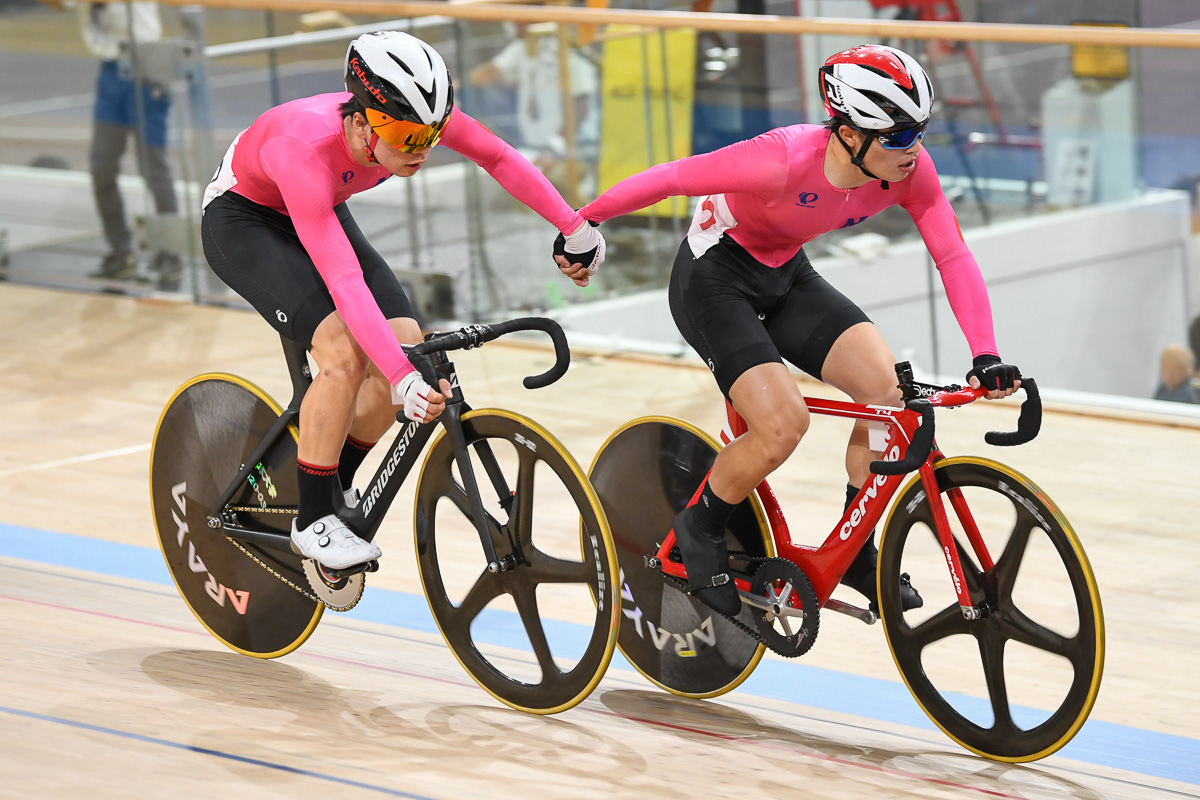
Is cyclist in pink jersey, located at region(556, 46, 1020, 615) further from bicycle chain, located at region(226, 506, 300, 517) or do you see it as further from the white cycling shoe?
bicycle chain, located at region(226, 506, 300, 517)

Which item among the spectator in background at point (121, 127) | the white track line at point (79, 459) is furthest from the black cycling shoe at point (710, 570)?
the spectator in background at point (121, 127)

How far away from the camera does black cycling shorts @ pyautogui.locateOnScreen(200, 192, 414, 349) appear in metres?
3.30

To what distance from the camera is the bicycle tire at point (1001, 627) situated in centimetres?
289

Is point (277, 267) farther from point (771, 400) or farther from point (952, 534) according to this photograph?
point (952, 534)

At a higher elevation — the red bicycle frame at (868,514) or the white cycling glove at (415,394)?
the white cycling glove at (415,394)

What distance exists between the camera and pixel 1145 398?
19.4 feet

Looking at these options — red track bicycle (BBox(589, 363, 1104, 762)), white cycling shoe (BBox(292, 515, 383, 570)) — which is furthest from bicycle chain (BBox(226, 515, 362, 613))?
red track bicycle (BBox(589, 363, 1104, 762))

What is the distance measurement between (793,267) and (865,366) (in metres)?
0.30

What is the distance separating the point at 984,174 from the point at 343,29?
11.6 feet

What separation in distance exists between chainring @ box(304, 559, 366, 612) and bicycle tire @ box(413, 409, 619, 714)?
0.16 metres

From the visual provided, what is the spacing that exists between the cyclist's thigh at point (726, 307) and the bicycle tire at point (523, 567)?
0.40 meters

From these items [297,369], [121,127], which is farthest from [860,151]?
[121,127]

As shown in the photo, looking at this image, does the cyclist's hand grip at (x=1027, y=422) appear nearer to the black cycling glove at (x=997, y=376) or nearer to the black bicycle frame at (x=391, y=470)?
the black cycling glove at (x=997, y=376)

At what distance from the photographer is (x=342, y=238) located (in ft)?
10.2
